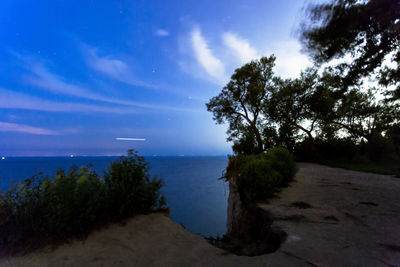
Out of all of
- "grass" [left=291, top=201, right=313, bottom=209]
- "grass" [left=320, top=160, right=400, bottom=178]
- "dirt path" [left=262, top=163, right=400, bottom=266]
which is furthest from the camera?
"grass" [left=320, top=160, right=400, bottom=178]

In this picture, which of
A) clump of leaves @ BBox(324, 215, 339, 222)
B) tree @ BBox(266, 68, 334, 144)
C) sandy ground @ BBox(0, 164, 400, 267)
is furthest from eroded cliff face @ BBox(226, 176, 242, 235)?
tree @ BBox(266, 68, 334, 144)

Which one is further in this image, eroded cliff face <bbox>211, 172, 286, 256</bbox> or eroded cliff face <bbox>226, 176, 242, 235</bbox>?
eroded cliff face <bbox>226, 176, 242, 235</bbox>

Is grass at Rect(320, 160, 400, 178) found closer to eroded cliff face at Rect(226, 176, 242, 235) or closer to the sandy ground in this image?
eroded cliff face at Rect(226, 176, 242, 235)

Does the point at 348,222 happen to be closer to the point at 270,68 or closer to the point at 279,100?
the point at 279,100

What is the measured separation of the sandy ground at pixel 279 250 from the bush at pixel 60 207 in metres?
0.24

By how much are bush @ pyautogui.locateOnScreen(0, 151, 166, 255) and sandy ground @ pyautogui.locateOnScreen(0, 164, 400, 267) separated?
0.24 metres

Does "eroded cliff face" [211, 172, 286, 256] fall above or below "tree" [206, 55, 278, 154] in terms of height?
below

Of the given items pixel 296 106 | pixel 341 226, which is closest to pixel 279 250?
pixel 341 226

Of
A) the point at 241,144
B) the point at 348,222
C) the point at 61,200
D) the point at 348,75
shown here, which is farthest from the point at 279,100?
the point at 61,200

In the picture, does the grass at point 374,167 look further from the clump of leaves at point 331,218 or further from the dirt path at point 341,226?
the clump of leaves at point 331,218

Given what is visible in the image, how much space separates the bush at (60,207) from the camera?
289 cm

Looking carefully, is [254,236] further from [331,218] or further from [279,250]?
[279,250]

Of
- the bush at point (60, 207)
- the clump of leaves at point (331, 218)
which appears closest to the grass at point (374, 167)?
the clump of leaves at point (331, 218)

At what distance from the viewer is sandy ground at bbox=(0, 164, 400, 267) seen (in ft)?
7.74
